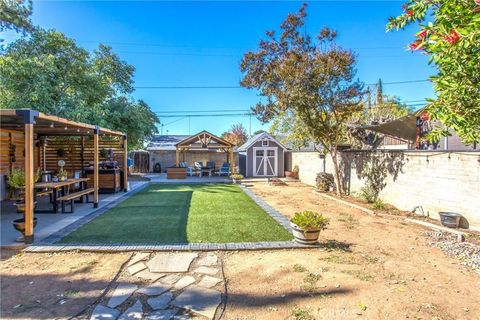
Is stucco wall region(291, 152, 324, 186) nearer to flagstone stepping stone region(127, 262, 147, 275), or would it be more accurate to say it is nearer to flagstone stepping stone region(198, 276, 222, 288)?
flagstone stepping stone region(198, 276, 222, 288)

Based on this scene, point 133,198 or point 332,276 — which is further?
point 133,198

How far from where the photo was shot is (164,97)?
30.2 metres

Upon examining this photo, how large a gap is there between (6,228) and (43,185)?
3.93 ft

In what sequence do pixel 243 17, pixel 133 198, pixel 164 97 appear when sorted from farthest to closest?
pixel 164 97, pixel 243 17, pixel 133 198

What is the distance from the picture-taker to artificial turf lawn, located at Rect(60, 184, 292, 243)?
204 inches

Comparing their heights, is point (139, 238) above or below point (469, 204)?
below

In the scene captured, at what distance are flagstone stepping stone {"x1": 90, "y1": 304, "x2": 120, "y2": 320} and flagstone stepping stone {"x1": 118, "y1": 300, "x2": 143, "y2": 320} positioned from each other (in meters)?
0.09

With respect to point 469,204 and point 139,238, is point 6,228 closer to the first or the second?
point 139,238

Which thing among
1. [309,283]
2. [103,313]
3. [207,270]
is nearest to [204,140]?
[207,270]

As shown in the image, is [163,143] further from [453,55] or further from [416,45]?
[453,55]

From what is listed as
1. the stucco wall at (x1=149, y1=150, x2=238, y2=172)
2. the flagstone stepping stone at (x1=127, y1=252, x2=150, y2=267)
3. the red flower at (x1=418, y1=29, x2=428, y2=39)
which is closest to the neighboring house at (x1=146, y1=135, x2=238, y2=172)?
the stucco wall at (x1=149, y1=150, x2=238, y2=172)

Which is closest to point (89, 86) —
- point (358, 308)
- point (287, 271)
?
→ point (287, 271)

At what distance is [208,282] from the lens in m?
3.55

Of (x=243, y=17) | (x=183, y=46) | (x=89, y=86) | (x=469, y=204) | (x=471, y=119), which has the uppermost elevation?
(x=183, y=46)
